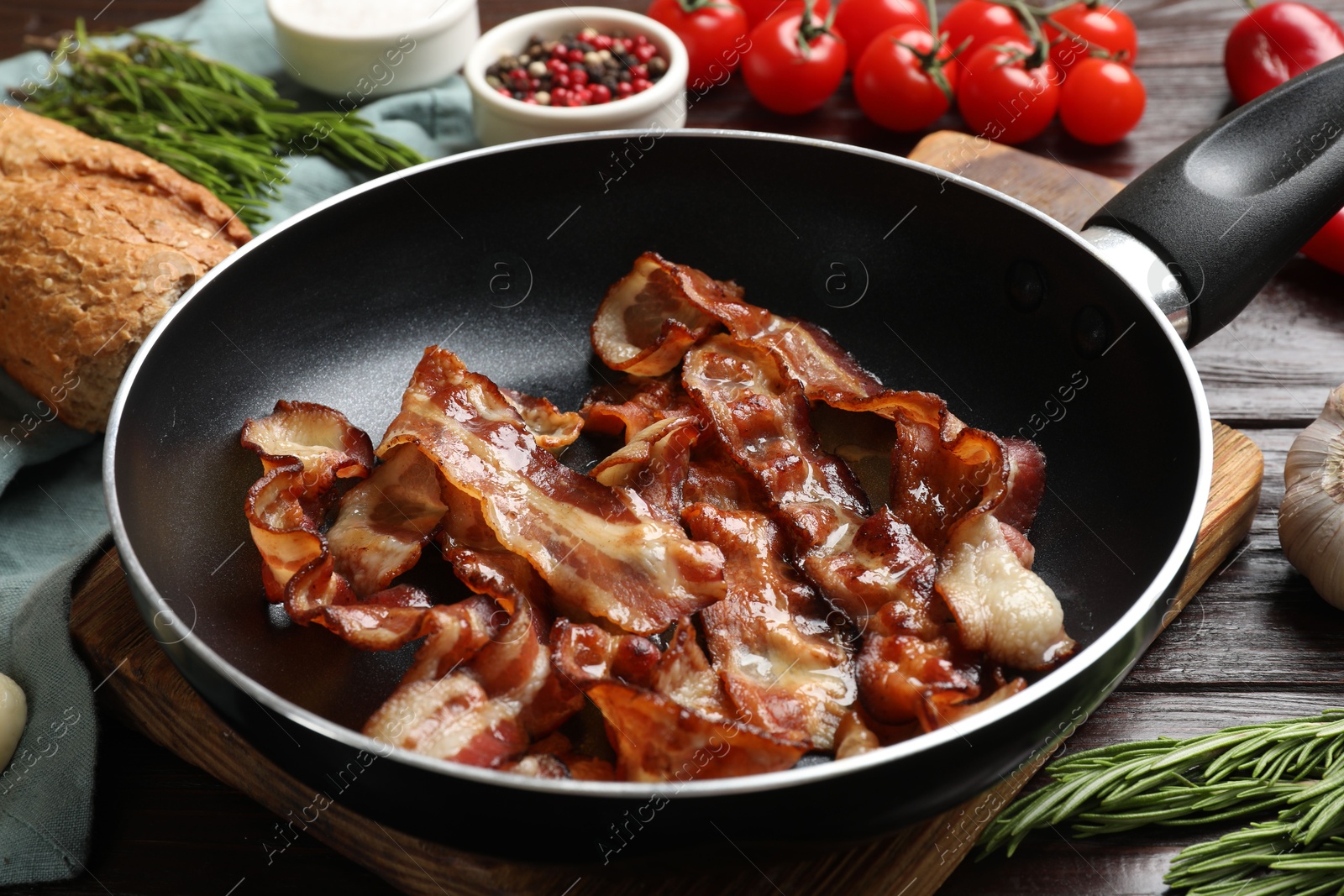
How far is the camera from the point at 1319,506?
141 centimetres

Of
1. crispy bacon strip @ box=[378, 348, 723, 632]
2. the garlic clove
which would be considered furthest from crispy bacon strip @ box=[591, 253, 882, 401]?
the garlic clove

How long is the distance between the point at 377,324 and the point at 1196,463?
1.09 metres

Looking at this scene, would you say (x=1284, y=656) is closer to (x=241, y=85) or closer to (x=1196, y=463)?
(x=1196, y=463)

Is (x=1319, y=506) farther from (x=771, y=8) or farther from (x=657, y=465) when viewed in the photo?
(x=771, y=8)

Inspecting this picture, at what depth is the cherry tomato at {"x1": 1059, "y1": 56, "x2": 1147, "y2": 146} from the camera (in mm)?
2119

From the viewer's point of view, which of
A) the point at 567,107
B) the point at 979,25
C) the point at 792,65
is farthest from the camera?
the point at 979,25

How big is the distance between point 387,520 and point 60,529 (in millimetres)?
560

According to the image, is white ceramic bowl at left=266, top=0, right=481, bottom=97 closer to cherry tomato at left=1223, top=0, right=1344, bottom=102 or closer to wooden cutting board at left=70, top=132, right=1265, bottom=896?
wooden cutting board at left=70, top=132, right=1265, bottom=896

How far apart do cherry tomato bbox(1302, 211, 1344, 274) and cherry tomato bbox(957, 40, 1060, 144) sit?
551 millimetres

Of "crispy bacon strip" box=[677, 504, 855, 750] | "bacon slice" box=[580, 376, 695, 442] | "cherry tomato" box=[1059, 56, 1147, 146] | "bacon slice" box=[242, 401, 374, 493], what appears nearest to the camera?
"crispy bacon strip" box=[677, 504, 855, 750]

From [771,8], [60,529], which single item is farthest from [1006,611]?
[771,8]

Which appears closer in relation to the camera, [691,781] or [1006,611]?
[691,781]

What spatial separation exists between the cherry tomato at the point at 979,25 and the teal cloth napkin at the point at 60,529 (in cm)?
104

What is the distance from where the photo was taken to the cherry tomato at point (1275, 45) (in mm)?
2234
